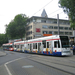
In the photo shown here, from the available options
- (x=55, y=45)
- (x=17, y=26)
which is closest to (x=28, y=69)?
(x=55, y=45)

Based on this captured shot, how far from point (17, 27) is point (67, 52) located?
139 ft

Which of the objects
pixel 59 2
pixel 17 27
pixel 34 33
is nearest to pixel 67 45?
pixel 59 2

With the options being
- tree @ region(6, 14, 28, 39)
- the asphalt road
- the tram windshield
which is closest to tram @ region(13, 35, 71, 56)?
the tram windshield

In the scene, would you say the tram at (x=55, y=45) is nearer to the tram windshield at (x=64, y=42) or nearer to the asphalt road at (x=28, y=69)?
the tram windshield at (x=64, y=42)

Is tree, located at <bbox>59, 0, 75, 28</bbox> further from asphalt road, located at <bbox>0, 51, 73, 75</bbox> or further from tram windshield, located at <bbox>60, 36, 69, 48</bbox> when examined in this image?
asphalt road, located at <bbox>0, 51, 73, 75</bbox>

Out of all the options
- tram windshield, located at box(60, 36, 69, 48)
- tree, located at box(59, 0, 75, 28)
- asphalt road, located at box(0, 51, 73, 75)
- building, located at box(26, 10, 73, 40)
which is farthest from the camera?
building, located at box(26, 10, 73, 40)

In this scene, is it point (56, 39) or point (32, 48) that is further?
point (32, 48)

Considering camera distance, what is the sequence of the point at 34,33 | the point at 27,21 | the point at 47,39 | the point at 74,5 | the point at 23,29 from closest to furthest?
the point at 47,39 → the point at 74,5 → the point at 34,33 → the point at 23,29 → the point at 27,21

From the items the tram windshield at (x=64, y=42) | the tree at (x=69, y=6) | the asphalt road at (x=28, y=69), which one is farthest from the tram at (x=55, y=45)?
the tree at (x=69, y=6)

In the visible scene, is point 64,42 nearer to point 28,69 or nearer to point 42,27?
point 28,69

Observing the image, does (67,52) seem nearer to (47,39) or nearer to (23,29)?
(47,39)

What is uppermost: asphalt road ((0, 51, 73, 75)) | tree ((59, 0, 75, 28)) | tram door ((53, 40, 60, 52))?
tree ((59, 0, 75, 28))

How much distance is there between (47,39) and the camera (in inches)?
733

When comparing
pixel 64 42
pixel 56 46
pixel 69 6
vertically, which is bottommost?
pixel 56 46
